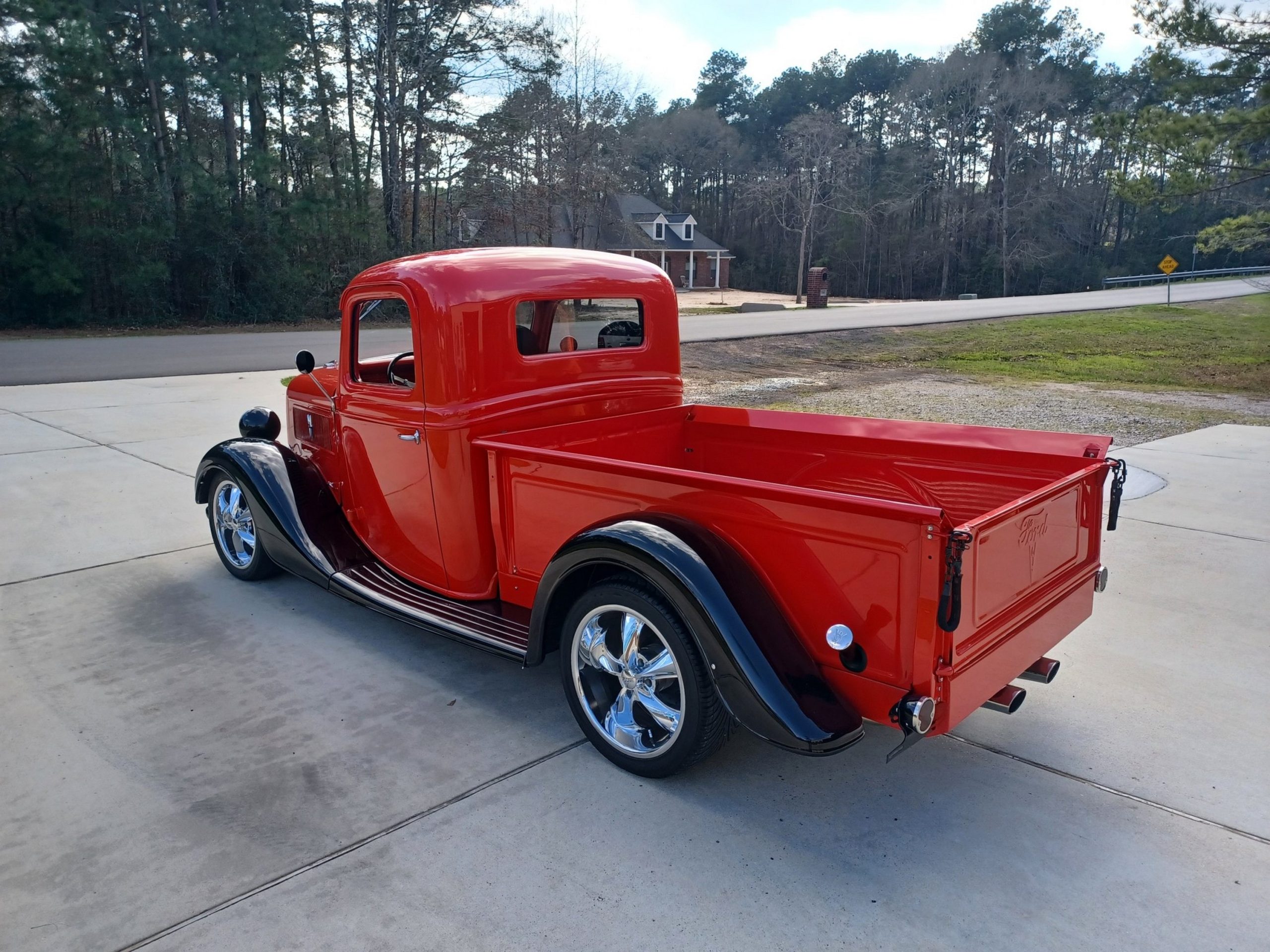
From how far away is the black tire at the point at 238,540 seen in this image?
4961 mm

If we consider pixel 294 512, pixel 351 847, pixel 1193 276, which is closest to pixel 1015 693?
pixel 351 847

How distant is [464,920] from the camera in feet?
7.90

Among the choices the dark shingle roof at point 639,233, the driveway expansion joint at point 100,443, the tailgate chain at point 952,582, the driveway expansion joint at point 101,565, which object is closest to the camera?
the tailgate chain at point 952,582

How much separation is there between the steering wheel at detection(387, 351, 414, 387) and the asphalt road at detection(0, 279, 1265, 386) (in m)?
1.01

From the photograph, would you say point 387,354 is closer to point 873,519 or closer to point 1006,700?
point 873,519

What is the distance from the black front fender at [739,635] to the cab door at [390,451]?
127cm

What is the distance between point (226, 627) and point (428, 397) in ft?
5.72

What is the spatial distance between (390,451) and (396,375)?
418 millimetres

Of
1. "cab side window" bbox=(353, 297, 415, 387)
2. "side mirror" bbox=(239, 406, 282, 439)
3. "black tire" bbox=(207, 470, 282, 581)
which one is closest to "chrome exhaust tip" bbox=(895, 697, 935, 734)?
"cab side window" bbox=(353, 297, 415, 387)

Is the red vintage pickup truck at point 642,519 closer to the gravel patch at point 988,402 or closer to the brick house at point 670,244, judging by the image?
the gravel patch at point 988,402

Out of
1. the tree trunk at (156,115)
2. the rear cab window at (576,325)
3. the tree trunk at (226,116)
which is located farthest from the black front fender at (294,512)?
the tree trunk at (226,116)

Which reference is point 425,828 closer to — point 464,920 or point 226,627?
point 464,920

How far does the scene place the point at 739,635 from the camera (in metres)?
2.68

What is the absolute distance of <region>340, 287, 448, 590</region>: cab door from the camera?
154 inches
